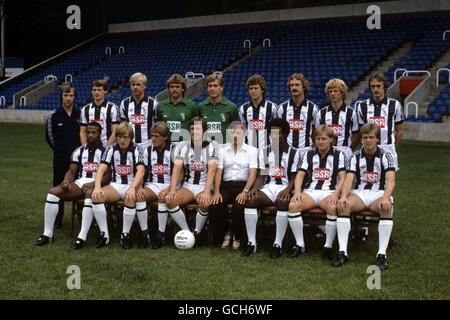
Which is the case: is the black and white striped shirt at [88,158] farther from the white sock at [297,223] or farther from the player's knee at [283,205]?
the white sock at [297,223]

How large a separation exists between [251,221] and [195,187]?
883 mm

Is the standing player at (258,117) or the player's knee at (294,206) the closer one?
the player's knee at (294,206)

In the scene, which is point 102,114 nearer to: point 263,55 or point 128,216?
point 128,216

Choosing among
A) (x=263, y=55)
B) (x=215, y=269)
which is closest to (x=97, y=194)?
(x=215, y=269)

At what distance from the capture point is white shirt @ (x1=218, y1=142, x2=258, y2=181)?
612cm

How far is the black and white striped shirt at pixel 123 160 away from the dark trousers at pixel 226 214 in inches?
43.9

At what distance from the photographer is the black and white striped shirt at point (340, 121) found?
6121mm

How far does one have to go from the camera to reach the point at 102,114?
6766 mm

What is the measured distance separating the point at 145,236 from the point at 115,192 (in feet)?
2.11

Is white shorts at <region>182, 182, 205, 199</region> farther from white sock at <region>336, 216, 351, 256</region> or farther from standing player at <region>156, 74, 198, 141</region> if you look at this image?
white sock at <region>336, 216, 351, 256</region>

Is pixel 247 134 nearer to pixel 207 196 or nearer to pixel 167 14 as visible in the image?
pixel 207 196

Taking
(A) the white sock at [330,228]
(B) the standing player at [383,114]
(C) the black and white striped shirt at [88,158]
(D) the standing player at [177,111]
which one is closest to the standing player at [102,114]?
(C) the black and white striped shirt at [88,158]

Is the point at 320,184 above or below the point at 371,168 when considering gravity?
below

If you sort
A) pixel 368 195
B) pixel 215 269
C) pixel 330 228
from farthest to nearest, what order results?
pixel 368 195, pixel 330 228, pixel 215 269
